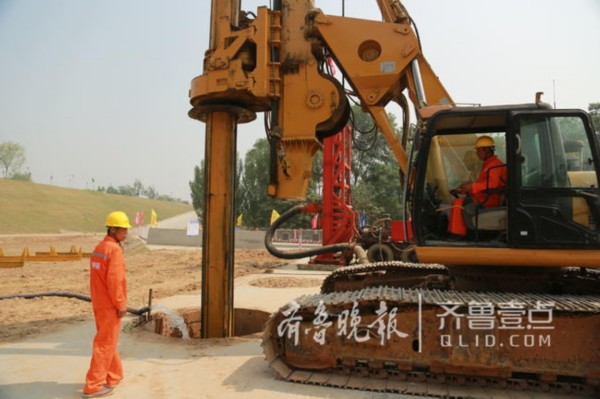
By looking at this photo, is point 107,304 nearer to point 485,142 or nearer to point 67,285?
point 485,142

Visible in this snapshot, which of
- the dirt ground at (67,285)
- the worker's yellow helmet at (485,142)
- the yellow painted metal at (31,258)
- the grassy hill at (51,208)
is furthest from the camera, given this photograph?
the grassy hill at (51,208)

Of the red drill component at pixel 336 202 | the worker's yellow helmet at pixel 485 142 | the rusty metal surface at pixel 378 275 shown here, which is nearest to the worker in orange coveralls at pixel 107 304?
the rusty metal surface at pixel 378 275

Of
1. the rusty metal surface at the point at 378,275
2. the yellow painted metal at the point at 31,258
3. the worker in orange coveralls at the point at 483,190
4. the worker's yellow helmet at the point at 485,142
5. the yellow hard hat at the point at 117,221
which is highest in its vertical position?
the worker's yellow helmet at the point at 485,142

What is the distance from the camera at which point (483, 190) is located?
4.45 meters

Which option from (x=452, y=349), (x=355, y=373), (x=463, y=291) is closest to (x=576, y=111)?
(x=463, y=291)

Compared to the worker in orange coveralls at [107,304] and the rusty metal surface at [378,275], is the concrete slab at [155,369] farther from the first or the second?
the rusty metal surface at [378,275]

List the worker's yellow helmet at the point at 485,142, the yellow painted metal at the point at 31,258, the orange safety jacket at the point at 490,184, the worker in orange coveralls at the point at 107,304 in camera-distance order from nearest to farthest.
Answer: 1. the worker in orange coveralls at the point at 107,304
2. the orange safety jacket at the point at 490,184
3. the worker's yellow helmet at the point at 485,142
4. the yellow painted metal at the point at 31,258

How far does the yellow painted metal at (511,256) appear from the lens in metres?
4.14

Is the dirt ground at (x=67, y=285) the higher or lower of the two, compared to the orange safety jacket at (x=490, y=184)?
lower

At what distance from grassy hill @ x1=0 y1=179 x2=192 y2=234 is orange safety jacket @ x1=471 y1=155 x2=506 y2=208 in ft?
170

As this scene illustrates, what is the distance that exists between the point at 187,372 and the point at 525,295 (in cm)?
345

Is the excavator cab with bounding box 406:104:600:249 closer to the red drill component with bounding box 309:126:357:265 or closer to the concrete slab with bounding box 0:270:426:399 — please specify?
the concrete slab with bounding box 0:270:426:399

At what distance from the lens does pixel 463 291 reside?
489 centimetres

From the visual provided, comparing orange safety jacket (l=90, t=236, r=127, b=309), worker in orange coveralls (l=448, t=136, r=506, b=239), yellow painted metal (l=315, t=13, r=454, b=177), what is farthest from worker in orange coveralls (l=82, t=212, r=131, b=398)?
yellow painted metal (l=315, t=13, r=454, b=177)
